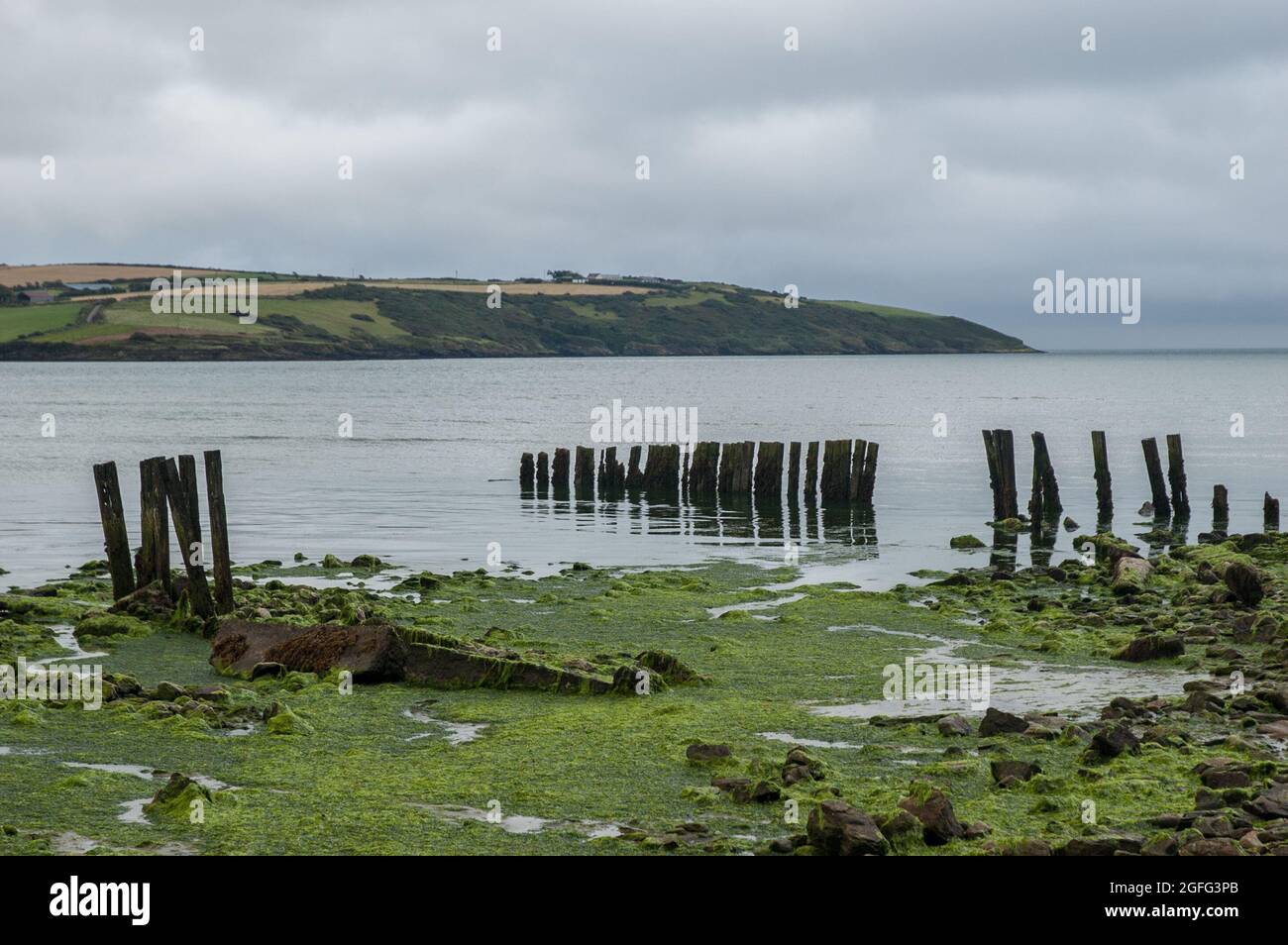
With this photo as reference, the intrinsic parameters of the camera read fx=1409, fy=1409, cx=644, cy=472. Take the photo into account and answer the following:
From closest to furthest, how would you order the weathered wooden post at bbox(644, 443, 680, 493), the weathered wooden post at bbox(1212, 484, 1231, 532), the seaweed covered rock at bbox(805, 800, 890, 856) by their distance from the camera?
the seaweed covered rock at bbox(805, 800, 890, 856), the weathered wooden post at bbox(1212, 484, 1231, 532), the weathered wooden post at bbox(644, 443, 680, 493)

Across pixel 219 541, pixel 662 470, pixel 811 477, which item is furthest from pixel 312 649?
pixel 662 470

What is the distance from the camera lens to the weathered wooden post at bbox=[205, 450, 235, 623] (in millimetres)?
19453

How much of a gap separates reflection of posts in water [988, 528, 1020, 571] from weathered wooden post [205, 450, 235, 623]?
1458 cm

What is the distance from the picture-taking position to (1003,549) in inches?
1203

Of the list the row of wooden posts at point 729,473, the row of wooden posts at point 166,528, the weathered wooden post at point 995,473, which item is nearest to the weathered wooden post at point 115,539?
the row of wooden posts at point 166,528

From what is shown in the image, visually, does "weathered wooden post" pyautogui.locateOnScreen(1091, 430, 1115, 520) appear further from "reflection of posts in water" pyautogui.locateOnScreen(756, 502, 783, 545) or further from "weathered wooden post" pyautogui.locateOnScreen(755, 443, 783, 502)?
"weathered wooden post" pyautogui.locateOnScreen(755, 443, 783, 502)

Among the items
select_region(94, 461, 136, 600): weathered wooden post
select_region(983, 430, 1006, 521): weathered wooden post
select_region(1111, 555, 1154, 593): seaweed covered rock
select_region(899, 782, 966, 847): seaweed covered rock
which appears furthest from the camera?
select_region(983, 430, 1006, 521): weathered wooden post

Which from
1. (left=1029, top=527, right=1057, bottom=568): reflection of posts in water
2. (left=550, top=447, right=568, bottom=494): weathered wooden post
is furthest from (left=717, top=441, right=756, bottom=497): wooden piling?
(left=1029, top=527, right=1057, bottom=568): reflection of posts in water

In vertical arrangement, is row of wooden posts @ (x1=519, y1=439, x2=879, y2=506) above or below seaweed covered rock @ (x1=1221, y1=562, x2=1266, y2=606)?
above

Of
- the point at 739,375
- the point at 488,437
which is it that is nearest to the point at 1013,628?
the point at 488,437

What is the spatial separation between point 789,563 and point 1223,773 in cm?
1747

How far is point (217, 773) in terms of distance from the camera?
11.4 meters

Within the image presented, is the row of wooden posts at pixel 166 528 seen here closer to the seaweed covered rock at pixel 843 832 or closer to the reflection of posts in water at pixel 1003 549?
the seaweed covered rock at pixel 843 832

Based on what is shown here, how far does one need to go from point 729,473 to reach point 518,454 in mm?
21044
